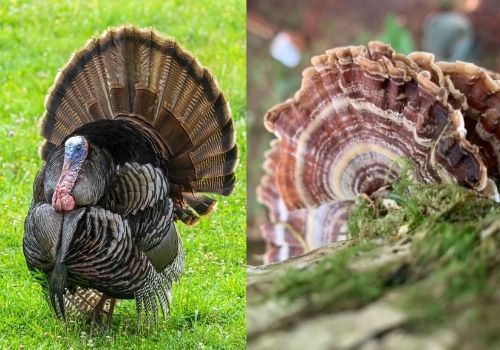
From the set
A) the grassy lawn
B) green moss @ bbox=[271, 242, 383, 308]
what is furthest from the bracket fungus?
the grassy lawn

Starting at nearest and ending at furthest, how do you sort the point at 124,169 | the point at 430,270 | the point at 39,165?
the point at 430,270, the point at 124,169, the point at 39,165

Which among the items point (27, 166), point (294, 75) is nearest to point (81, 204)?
point (27, 166)

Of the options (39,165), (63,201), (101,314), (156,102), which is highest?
(156,102)

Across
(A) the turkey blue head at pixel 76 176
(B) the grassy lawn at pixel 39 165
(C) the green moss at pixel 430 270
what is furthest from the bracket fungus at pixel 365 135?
(B) the grassy lawn at pixel 39 165

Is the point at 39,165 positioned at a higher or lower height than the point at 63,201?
higher

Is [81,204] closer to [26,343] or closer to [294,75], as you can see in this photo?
[26,343]

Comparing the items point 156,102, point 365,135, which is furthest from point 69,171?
point 365,135

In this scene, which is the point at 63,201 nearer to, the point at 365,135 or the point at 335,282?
the point at 365,135

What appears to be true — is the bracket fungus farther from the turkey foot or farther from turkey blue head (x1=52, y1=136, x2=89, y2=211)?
the turkey foot
